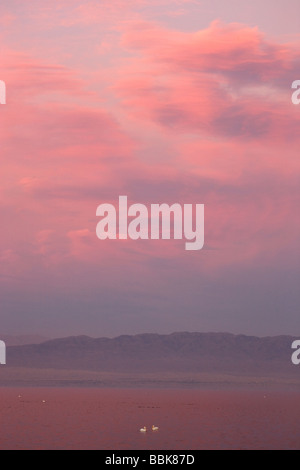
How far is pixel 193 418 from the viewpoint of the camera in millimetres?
135250

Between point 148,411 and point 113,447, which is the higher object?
point 148,411

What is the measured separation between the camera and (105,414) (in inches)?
5763

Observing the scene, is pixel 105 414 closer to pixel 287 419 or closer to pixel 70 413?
pixel 70 413
